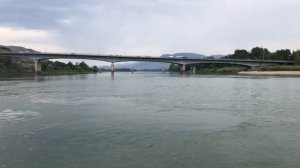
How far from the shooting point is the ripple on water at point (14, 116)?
910 inches

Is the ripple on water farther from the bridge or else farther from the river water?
the bridge

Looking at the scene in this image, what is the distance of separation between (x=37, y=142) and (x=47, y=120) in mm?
6607

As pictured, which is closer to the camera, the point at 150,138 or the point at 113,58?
the point at 150,138

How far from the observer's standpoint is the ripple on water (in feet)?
75.8

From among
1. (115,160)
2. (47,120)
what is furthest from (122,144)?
(47,120)

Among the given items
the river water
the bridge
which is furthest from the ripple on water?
the bridge

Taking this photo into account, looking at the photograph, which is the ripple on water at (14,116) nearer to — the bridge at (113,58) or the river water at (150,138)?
the river water at (150,138)

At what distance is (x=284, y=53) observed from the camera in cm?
19912

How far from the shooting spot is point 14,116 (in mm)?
25391

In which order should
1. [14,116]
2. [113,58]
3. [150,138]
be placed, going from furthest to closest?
[113,58] → [14,116] → [150,138]

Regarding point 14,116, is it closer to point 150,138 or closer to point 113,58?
point 150,138

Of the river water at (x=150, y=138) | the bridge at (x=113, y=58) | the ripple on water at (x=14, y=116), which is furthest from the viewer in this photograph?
the bridge at (x=113, y=58)

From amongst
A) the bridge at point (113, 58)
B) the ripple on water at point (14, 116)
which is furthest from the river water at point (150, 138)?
the bridge at point (113, 58)

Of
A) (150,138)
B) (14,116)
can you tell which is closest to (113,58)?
(14,116)
